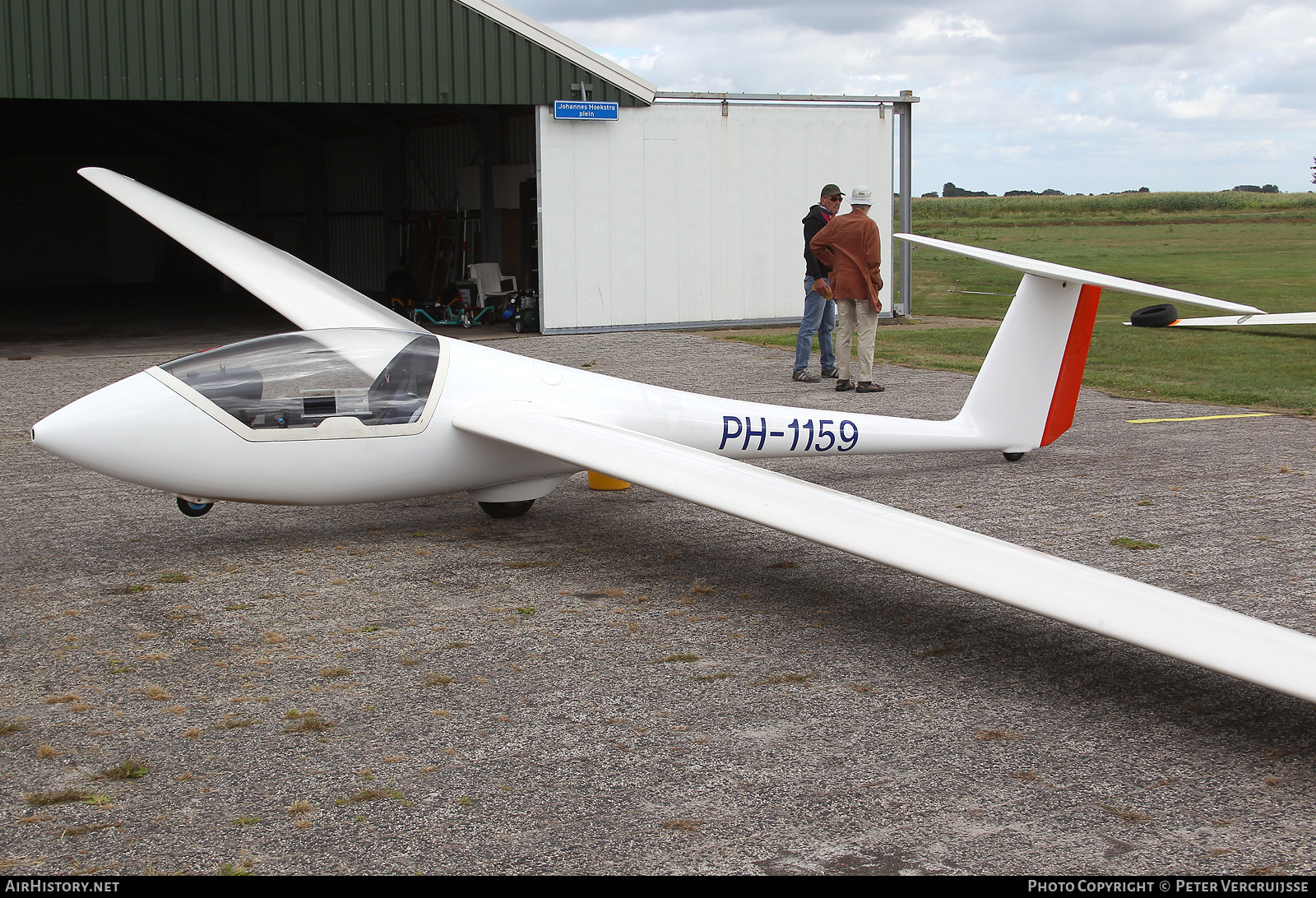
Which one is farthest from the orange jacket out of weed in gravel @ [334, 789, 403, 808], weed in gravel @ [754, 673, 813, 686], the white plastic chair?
the white plastic chair

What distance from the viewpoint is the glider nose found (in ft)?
19.6

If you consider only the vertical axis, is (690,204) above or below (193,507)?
above

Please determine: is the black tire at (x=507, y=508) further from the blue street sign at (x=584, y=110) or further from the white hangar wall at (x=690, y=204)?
the blue street sign at (x=584, y=110)

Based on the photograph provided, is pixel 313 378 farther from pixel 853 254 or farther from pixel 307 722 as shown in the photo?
pixel 853 254

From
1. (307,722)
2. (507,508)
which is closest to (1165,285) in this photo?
(507,508)

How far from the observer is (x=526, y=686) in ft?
15.0

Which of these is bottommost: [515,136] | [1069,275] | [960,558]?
[960,558]

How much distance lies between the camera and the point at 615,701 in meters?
4.44

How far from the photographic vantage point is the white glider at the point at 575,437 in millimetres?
4293

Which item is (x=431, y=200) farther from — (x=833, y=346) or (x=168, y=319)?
(x=833, y=346)

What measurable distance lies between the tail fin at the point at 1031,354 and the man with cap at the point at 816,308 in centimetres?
479

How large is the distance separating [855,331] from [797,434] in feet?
17.4

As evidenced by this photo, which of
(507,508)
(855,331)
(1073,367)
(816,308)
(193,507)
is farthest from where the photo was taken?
(816,308)

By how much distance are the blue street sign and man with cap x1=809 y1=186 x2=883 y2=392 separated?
23.3ft
